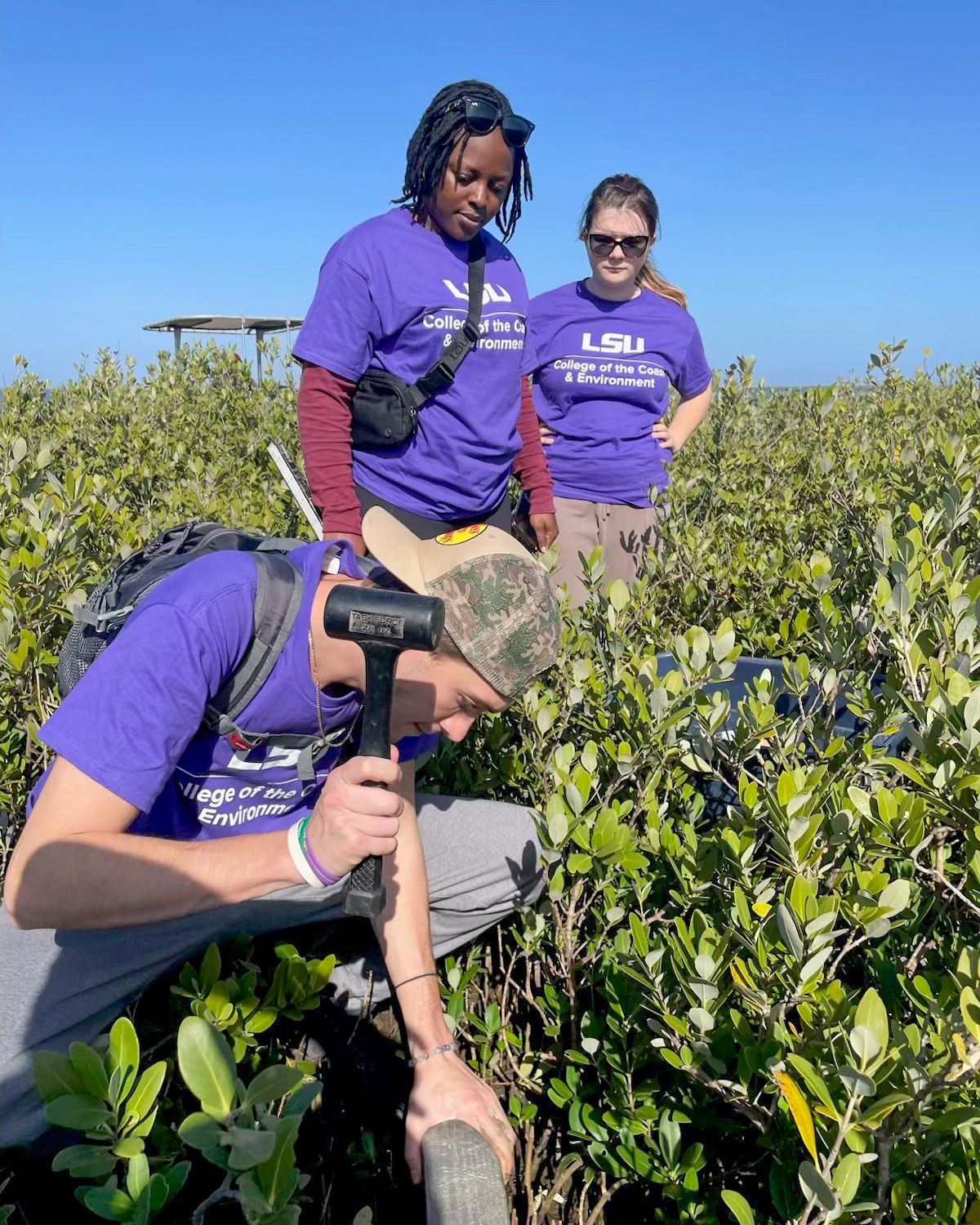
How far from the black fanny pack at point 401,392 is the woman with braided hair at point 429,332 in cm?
1

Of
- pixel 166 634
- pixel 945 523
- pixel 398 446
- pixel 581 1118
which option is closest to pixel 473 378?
pixel 398 446

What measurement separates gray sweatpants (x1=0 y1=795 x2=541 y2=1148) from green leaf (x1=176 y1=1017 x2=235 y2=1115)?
109 centimetres

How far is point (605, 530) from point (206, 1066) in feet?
11.9

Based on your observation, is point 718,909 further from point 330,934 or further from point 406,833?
point 330,934

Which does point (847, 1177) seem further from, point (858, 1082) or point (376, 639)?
point (376, 639)

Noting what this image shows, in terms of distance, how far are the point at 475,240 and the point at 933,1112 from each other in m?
2.89

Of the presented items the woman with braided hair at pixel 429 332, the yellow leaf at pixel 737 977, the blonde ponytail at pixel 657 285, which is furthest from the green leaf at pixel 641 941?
the blonde ponytail at pixel 657 285

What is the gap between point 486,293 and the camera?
3225 millimetres

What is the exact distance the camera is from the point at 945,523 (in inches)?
113

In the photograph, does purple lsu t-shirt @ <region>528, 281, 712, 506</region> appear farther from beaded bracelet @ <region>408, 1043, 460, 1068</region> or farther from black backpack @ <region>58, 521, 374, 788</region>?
beaded bracelet @ <region>408, 1043, 460, 1068</region>

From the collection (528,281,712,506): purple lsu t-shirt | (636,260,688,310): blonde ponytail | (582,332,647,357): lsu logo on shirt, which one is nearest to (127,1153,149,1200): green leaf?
(528,281,712,506): purple lsu t-shirt

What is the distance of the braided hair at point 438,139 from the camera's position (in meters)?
2.97

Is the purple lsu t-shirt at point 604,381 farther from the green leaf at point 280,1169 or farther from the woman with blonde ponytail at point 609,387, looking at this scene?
the green leaf at point 280,1169

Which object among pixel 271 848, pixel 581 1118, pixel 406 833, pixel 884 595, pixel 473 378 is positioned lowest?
pixel 581 1118
